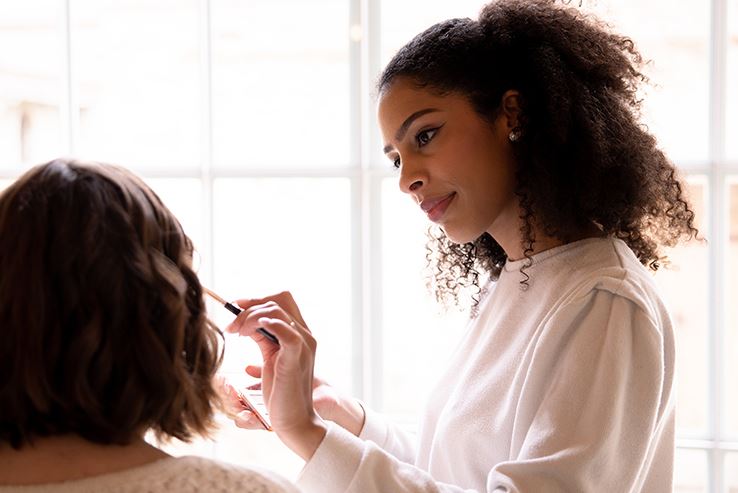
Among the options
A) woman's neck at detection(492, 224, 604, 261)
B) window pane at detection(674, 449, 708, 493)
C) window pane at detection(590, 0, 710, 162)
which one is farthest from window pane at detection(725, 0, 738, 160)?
woman's neck at detection(492, 224, 604, 261)

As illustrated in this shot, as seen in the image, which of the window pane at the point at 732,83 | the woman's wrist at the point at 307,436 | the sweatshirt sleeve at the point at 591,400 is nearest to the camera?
the sweatshirt sleeve at the point at 591,400

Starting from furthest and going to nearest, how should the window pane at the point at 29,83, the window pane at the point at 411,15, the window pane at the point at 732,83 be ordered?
the window pane at the point at 29,83, the window pane at the point at 411,15, the window pane at the point at 732,83

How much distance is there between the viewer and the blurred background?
7.28 feet

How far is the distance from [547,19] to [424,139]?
266 mm

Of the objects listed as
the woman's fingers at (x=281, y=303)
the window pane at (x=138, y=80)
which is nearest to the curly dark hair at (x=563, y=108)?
the woman's fingers at (x=281, y=303)

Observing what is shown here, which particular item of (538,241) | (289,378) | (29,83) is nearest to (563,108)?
(538,241)

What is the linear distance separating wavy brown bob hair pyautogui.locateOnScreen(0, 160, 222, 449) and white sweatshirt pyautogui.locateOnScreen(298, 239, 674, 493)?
44 cm

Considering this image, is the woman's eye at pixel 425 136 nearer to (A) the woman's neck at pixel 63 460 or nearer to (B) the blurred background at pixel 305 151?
(A) the woman's neck at pixel 63 460

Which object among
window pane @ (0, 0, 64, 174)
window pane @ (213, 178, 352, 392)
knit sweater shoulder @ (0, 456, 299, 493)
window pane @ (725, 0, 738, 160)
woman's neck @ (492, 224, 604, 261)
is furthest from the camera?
window pane @ (0, 0, 64, 174)

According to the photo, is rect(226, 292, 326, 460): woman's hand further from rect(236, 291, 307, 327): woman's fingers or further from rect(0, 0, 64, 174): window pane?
rect(0, 0, 64, 174): window pane

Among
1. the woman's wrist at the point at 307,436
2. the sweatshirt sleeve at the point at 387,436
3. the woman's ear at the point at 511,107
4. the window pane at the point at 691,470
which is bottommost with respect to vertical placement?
the window pane at the point at 691,470

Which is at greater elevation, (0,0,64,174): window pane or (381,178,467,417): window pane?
(0,0,64,174): window pane

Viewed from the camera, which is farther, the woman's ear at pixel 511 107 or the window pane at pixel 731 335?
the window pane at pixel 731 335

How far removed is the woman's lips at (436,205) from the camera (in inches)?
58.7
